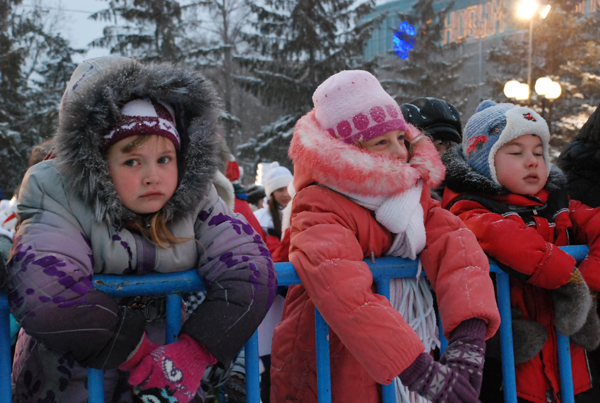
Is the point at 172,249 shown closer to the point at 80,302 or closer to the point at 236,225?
the point at 236,225

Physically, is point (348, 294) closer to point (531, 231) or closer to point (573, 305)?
point (531, 231)

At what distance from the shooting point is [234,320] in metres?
1.38

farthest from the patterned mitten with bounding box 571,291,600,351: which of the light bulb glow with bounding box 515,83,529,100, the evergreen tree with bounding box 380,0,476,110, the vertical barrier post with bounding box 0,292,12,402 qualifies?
the evergreen tree with bounding box 380,0,476,110

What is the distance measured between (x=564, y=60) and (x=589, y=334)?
19458 millimetres

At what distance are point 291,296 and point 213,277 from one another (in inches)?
23.2

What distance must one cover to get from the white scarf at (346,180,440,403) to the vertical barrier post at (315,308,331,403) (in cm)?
30

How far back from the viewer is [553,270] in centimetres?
195

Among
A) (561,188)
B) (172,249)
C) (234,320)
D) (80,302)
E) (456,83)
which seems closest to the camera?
(80,302)

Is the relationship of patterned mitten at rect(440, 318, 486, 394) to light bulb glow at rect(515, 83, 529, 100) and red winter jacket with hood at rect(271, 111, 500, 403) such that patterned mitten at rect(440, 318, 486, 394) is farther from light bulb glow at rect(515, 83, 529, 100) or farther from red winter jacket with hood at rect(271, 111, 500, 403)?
light bulb glow at rect(515, 83, 529, 100)

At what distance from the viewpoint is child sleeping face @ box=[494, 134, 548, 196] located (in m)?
2.27

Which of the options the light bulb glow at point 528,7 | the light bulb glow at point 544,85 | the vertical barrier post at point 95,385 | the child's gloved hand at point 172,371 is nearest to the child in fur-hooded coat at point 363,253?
the child's gloved hand at point 172,371

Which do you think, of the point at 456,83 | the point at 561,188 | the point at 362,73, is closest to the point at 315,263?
the point at 362,73

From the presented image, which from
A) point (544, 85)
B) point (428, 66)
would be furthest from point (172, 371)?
point (428, 66)

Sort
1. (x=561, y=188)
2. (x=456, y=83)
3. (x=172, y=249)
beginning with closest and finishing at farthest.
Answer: (x=172, y=249), (x=561, y=188), (x=456, y=83)
